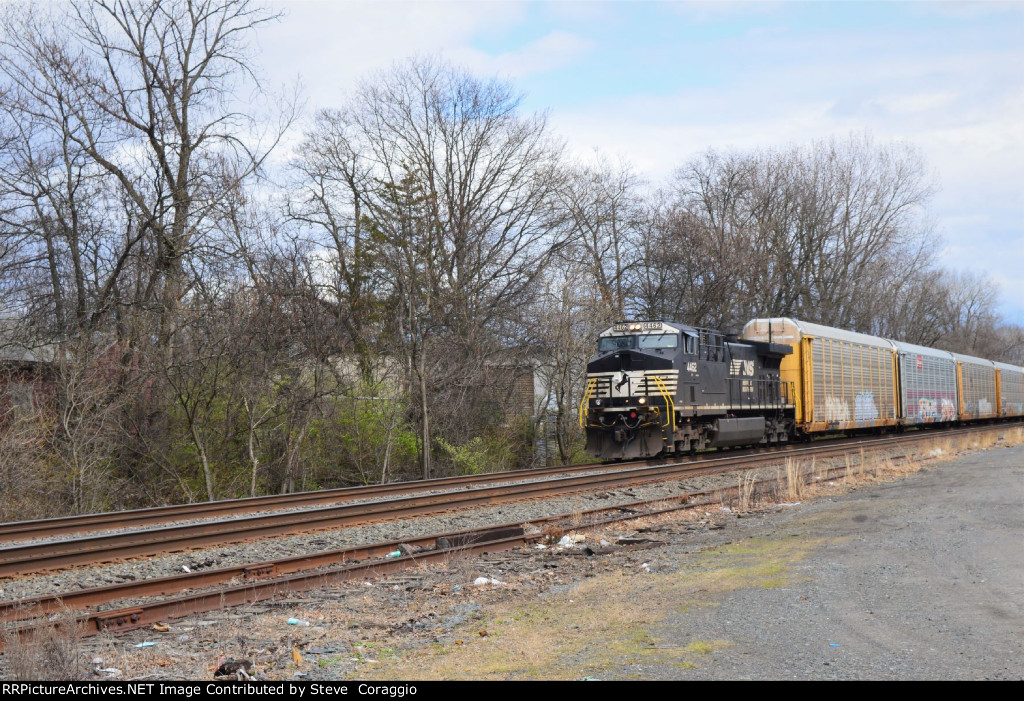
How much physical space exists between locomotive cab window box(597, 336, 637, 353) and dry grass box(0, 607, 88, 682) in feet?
54.8

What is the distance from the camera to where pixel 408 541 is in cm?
1039

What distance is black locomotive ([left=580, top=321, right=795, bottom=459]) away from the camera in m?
20.5

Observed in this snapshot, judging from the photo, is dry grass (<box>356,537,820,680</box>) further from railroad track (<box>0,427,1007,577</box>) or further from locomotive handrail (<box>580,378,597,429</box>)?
locomotive handrail (<box>580,378,597,429</box>)

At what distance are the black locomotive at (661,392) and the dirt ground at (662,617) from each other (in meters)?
9.36

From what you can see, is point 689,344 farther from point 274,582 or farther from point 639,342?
point 274,582

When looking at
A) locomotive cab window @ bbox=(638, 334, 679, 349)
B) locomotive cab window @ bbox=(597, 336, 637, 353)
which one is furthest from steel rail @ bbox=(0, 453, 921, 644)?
locomotive cab window @ bbox=(597, 336, 637, 353)

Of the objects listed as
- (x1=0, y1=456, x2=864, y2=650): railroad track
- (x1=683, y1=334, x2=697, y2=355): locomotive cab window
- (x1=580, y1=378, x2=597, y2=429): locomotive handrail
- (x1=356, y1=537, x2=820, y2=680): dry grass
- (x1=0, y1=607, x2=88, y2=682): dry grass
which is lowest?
(x1=356, y1=537, x2=820, y2=680): dry grass

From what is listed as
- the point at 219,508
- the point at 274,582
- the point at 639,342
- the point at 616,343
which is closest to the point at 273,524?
the point at 219,508

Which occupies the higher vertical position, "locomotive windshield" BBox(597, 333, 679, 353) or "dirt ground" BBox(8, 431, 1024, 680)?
"locomotive windshield" BBox(597, 333, 679, 353)

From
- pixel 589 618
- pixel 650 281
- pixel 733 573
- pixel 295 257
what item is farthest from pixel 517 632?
pixel 650 281

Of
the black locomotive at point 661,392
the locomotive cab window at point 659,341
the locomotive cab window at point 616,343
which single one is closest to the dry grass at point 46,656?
the black locomotive at point 661,392

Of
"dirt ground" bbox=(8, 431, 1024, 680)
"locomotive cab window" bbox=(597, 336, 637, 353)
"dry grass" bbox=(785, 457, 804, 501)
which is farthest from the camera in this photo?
"locomotive cab window" bbox=(597, 336, 637, 353)
